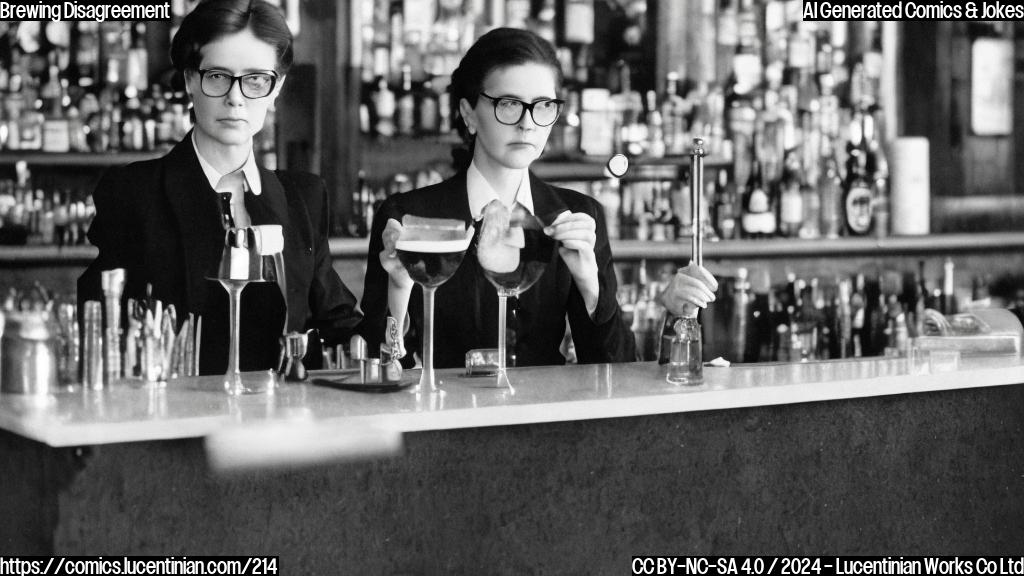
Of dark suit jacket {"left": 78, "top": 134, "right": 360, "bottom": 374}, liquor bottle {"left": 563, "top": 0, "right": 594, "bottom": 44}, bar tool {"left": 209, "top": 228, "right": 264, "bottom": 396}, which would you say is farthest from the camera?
liquor bottle {"left": 563, "top": 0, "right": 594, "bottom": 44}

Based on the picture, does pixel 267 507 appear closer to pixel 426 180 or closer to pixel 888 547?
pixel 888 547

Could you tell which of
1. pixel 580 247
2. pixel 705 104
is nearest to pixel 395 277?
pixel 580 247

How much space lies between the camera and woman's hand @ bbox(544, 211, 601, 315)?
225 cm

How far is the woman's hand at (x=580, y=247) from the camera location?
2246mm

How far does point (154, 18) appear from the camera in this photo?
4348mm

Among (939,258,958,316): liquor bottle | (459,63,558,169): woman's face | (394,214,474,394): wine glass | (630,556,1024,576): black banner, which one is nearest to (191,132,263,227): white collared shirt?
(459,63,558,169): woman's face

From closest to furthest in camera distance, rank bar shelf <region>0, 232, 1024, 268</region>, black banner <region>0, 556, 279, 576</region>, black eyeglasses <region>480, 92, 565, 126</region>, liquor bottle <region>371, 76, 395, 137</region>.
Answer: black banner <region>0, 556, 279, 576</region> → black eyeglasses <region>480, 92, 565, 126</region> → bar shelf <region>0, 232, 1024, 268</region> → liquor bottle <region>371, 76, 395, 137</region>

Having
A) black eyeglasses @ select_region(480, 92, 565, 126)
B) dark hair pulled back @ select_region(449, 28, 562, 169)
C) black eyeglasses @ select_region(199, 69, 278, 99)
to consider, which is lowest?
black eyeglasses @ select_region(480, 92, 565, 126)

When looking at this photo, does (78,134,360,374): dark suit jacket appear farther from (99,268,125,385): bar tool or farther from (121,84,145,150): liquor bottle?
(121,84,145,150): liquor bottle

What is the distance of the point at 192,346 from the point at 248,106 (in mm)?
567

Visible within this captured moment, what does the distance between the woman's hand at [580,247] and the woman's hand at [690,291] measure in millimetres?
172

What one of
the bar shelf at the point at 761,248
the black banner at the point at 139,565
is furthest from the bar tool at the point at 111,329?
the bar shelf at the point at 761,248

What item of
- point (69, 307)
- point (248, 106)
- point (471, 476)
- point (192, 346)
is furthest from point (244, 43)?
point (471, 476)

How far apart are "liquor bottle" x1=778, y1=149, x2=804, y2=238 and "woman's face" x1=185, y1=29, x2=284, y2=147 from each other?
251cm
